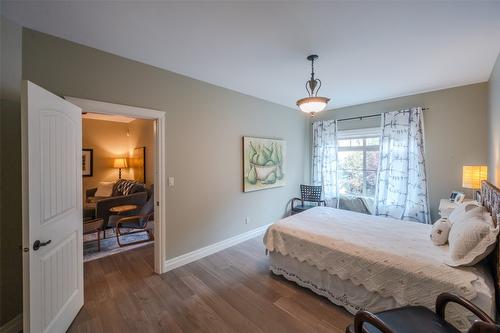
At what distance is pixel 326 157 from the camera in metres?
4.82

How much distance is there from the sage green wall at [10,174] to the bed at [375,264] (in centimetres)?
240

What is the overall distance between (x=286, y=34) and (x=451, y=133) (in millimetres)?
3410

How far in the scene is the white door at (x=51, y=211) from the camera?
54.3 inches

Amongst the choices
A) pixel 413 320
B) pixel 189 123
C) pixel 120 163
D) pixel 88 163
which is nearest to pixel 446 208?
pixel 413 320

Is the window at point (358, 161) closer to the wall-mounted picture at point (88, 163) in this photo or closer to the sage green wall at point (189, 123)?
the sage green wall at point (189, 123)

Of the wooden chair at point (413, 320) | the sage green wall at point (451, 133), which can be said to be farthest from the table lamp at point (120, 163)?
the sage green wall at point (451, 133)

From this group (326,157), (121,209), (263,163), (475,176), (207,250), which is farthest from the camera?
(326,157)

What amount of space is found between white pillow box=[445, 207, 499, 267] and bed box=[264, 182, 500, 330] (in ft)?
0.24

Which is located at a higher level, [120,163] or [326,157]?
[326,157]

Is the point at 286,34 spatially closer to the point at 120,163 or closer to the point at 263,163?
the point at 263,163

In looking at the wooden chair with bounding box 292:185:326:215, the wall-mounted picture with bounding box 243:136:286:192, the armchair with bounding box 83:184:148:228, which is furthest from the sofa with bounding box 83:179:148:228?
the wooden chair with bounding box 292:185:326:215

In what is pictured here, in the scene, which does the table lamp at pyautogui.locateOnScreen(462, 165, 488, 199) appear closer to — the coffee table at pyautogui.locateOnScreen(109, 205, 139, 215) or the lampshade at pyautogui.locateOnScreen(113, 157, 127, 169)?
the coffee table at pyautogui.locateOnScreen(109, 205, 139, 215)

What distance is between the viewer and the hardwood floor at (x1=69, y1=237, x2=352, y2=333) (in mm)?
1857

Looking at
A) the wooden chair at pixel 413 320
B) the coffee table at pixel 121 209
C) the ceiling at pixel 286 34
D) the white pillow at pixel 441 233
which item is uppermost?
the ceiling at pixel 286 34
